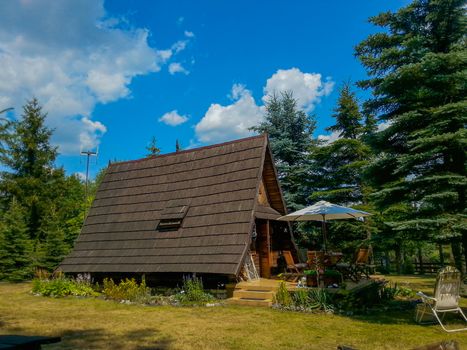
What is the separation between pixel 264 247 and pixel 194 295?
4.24 meters

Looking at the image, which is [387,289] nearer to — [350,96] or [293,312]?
[293,312]

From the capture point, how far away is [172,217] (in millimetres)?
13359

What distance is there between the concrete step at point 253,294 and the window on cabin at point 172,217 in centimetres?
345

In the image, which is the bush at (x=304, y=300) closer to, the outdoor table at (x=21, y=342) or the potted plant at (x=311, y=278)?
the potted plant at (x=311, y=278)

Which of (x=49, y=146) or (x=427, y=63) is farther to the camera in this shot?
(x=49, y=146)

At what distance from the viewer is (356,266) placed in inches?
446

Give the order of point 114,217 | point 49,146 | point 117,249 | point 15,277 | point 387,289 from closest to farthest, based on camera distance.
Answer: point 387,289, point 117,249, point 114,217, point 15,277, point 49,146

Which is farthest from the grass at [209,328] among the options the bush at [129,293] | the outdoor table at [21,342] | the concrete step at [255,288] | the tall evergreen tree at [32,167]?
the tall evergreen tree at [32,167]

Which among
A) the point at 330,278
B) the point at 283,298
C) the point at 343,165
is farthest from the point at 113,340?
the point at 343,165

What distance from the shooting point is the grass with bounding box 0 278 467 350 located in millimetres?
Answer: 6406

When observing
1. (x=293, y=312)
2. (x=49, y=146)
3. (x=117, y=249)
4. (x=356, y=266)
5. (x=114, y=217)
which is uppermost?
(x=49, y=146)

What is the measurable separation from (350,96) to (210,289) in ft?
49.8

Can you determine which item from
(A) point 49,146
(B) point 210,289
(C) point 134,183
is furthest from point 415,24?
(A) point 49,146

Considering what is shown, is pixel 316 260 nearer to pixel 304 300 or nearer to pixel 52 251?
pixel 304 300
